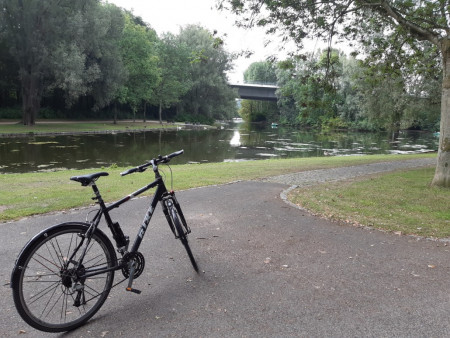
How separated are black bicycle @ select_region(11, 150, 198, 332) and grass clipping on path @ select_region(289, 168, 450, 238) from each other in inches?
189

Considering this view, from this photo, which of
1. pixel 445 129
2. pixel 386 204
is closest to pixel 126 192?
pixel 386 204

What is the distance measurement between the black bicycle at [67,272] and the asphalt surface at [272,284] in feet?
0.55

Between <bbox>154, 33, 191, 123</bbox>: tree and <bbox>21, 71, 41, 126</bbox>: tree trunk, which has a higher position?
<bbox>154, 33, 191, 123</bbox>: tree

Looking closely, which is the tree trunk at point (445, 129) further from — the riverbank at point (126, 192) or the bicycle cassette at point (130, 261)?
the bicycle cassette at point (130, 261)

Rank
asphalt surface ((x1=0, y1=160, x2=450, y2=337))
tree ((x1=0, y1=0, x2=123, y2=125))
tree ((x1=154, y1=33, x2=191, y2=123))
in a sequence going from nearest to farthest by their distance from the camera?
asphalt surface ((x1=0, y1=160, x2=450, y2=337))
tree ((x1=0, y1=0, x2=123, y2=125))
tree ((x1=154, y1=33, x2=191, y2=123))

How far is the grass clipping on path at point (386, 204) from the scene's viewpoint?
6.44 m

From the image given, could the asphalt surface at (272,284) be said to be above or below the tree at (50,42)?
below

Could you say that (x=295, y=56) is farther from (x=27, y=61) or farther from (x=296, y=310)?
(x=27, y=61)

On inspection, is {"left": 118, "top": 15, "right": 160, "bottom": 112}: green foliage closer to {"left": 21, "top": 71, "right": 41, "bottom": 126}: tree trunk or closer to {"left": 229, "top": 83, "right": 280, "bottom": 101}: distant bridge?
{"left": 21, "top": 71, "right": 41, "bottom": 126}: tree trunk

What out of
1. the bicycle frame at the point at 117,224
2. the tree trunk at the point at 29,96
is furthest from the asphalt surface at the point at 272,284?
the tree trunk at the point at 29,96

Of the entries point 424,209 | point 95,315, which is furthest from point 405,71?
point 95,315

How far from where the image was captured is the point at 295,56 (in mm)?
11664

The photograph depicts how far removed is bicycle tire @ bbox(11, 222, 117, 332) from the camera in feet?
9.45

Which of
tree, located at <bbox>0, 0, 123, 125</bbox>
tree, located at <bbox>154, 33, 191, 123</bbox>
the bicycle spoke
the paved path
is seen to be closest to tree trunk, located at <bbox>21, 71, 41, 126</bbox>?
tree, located at <bbox>0, 0, 123, 125</bbox>
